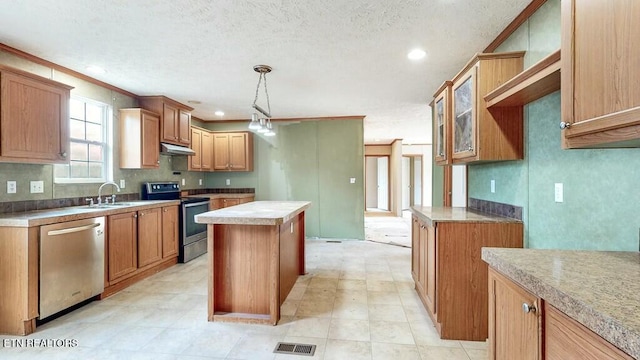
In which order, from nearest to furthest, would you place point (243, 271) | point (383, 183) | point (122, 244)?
point (243, 271) < point (122, 244) < point (383, 183)

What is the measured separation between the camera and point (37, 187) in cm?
294

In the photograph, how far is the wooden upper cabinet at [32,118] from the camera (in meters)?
2.42

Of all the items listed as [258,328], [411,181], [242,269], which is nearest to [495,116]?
[242,269]

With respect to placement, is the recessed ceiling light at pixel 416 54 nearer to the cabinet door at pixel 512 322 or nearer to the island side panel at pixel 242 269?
the island side panel at pixel 242 269

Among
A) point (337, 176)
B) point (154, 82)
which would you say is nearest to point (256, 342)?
point (154, 82)

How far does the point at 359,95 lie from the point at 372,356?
331cm

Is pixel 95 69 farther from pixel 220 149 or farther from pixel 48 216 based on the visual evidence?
pixel 220 149

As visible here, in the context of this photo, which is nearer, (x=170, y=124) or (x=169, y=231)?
(x=169, y=231)

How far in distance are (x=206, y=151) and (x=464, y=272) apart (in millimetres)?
4876

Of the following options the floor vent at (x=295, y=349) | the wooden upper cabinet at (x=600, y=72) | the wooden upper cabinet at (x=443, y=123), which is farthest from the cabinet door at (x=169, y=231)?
the wooden upper cabinet at (x=600, y=72)

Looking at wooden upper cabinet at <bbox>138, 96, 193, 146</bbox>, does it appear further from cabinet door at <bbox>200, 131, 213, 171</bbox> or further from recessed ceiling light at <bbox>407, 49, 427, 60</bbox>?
recessed ceiling light at <bbox>407, 49, 427, 60</bbox>

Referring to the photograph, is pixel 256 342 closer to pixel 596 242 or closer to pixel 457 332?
pixel 457 332

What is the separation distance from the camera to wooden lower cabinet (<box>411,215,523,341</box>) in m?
2.21

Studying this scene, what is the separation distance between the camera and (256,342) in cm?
225
